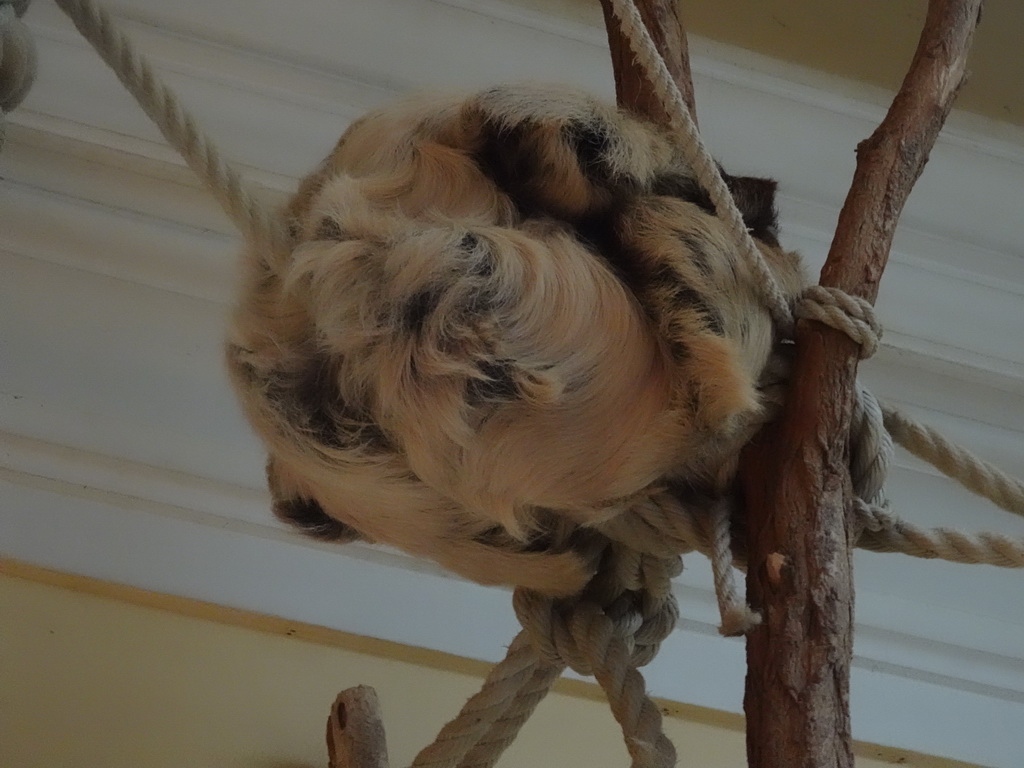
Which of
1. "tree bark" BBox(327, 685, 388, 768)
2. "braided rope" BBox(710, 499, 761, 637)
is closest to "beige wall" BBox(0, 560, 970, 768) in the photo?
"tree bark" BBox(327, 685, 388, 768)

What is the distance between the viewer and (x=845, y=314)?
0.40 metres

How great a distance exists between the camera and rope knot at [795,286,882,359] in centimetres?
40

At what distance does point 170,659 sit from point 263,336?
41cm

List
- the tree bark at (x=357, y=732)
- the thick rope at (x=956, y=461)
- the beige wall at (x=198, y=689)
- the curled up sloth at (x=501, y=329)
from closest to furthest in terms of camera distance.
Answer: the curled up sloth at (x=501, y=329) → the thick rope at (x=956, y=461) → the tree bark at (x=357, y=732) → the beige wall at (x=198, y=689)

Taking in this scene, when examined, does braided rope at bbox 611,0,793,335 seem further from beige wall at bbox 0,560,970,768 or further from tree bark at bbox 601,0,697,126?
beige wall at bbox 0,560,970,768

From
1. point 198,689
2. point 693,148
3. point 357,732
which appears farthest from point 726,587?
point 198,689

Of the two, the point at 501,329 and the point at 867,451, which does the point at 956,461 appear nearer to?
the point at 867,451

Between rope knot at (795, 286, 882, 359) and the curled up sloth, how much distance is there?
0.07ft

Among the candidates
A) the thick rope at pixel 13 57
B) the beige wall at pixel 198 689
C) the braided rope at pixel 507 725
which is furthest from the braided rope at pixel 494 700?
the thick rope at pixel 13 57

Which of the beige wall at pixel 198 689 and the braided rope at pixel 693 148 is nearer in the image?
the braided rope at pixel 693 148

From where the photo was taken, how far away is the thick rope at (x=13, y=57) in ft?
1.25

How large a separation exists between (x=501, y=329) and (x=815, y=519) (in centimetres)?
15

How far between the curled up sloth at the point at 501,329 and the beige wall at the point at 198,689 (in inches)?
14.1

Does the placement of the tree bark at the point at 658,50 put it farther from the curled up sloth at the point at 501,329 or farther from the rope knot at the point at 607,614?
the rope knot at the point at 607,614
